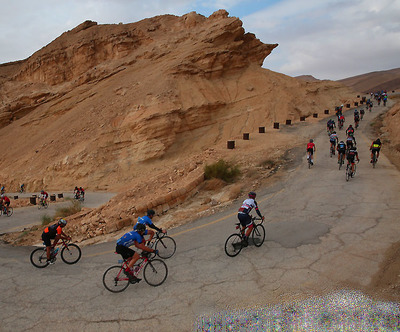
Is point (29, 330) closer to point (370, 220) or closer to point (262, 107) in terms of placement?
point (370, 220)

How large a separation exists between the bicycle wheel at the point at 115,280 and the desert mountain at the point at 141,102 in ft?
36.2

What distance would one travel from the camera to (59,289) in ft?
23.9

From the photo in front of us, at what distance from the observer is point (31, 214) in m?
21.4

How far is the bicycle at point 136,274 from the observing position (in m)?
6.80

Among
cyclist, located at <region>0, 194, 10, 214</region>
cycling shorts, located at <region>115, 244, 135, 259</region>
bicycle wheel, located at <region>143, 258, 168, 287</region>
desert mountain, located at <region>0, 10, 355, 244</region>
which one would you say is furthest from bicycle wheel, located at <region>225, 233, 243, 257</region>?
cyclist, located at <region>0, 194, 10, 214</region>

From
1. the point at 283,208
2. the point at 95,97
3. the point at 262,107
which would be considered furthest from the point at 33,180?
the point at 283,208

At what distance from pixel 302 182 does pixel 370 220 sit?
506cm

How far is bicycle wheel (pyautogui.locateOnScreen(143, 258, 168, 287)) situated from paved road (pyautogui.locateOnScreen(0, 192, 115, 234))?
12.9 meters

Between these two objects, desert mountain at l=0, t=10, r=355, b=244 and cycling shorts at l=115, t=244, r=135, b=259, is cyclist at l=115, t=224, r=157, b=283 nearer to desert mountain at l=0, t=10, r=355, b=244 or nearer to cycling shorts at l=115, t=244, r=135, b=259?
cycling shorts at l=115, t=244, r=135, b=259

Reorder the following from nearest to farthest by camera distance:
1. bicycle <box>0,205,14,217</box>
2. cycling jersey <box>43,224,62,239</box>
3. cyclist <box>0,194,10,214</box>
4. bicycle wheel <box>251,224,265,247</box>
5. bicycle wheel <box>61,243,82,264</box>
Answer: bicycle wheel <box>251,224,265,247</box> → cycling jersey <box>43,224,62,239</box> → bicycle wheel <box>61,243,82,264</box> → cyclist <box>0,194,10,214</box> → bicycle <box>0,205,14,217</box>

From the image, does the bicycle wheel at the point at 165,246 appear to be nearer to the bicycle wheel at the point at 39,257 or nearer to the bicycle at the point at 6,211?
the bicycle wheel at the point at 39,257

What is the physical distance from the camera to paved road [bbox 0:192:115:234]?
58.9 feet

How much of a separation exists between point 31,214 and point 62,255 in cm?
1412

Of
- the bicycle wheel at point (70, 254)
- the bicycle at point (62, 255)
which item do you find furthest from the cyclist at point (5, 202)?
the bicycle wheel at point (70, 254)
